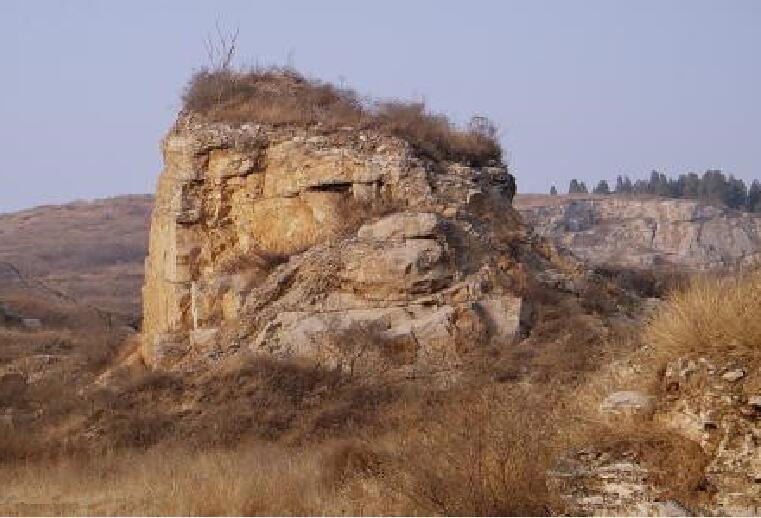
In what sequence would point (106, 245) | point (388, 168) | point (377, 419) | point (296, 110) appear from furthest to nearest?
point (106, 245)
point (296, 110)
point (388, 168)
point (377, 419)

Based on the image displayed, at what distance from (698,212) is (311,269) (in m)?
61.6

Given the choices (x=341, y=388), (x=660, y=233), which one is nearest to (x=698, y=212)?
(x=660, y=233)

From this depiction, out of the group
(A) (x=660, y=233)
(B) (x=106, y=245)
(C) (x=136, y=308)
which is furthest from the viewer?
(B) (x=106, y=245)

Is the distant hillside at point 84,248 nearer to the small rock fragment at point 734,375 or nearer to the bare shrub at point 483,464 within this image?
the bare shrub at point 483,464

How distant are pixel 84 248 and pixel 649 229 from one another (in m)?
55.2

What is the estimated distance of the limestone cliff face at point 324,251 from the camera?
16.6 meters

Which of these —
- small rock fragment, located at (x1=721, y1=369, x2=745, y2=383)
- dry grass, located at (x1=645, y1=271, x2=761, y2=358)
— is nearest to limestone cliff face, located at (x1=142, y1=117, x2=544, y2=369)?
dry grass, located at (x1=645, y1=271, x2=761, y2=358)

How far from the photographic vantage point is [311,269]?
57.3 feet

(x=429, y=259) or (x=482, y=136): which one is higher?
(x=482, y=136)

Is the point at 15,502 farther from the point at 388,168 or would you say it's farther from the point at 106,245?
the point at 106,245

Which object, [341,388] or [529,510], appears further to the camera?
[341,388]

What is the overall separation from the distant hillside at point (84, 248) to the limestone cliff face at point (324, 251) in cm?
4183

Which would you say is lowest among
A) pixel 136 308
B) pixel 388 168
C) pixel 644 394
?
pixel 136 308

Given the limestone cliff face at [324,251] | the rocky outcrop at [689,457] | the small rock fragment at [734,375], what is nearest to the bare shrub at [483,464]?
the rocky outcrop at [689,457]
